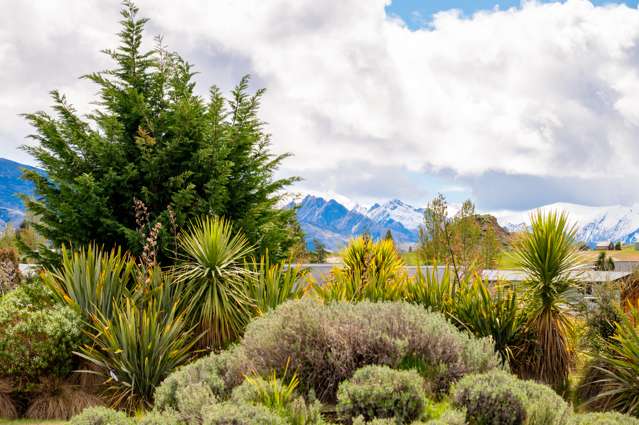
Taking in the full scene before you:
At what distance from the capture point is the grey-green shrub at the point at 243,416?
3896 millimetres

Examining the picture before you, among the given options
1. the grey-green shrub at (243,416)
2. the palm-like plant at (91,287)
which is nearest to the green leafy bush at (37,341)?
the palm-like plant at (91,287)

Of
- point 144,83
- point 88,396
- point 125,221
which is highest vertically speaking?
point 144,83

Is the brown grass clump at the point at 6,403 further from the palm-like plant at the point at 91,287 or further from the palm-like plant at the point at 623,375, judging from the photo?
the palm-like plant at the point at 623,375

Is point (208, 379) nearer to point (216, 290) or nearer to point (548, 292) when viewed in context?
point (216, 290)

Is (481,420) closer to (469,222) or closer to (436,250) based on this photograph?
(436,250)

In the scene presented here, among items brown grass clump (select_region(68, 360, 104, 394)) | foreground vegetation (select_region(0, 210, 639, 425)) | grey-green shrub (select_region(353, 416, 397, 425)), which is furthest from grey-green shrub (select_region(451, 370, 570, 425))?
brown grass clump (select_region(68, 360, 104, 394))

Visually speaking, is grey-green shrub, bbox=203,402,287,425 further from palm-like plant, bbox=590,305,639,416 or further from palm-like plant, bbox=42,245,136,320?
palm-like plant, bbox=42,245,136,320

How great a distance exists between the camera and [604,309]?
26.0ft

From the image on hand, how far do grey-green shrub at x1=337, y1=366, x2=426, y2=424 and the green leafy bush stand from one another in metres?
5.11

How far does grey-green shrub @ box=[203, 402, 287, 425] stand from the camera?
3896 mm

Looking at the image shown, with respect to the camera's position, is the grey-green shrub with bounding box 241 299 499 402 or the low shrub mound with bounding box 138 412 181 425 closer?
the low shrub mound with bounding box 138 412 181 425

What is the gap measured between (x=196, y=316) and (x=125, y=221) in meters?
3.72

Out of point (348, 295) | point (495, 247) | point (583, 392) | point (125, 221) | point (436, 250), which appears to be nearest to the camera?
point (583, 392)

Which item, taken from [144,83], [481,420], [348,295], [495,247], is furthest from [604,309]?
[495,247]
